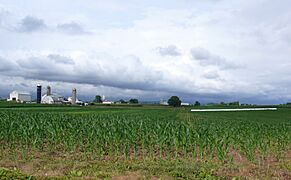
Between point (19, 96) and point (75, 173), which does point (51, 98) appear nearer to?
point (19, 96)

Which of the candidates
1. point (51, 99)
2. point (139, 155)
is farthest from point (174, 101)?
point (139, 155)

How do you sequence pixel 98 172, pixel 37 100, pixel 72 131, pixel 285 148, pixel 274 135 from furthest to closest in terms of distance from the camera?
pixel 37 100, pixel 274 135, pixel 285 148, pixel 72 131, pixel 98 172

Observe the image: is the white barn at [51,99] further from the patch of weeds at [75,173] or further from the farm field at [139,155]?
the patch of weeds at [75,173]

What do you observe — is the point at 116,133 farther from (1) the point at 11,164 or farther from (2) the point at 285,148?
(2) the point at 285,148

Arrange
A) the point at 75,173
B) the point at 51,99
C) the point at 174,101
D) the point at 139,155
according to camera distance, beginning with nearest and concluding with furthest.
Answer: the point at 75,173 < the point at 139,155 < the point at 174,101 < the point at 51,99

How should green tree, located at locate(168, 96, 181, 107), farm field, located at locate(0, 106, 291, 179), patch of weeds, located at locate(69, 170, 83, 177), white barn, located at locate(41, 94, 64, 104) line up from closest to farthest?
patch of weeds, located at locate(69, 170, 83, 177) → farm field, located at locate(0, 106, 291, 179) → green tree, located at locate(168, 96, 181, 107) → white barn, located at locate(41, 94, 64, 104)

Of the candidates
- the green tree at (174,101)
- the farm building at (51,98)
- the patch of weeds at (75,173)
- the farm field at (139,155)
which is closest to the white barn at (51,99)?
the farm building at (51,98)

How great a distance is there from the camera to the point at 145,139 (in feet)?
50.4

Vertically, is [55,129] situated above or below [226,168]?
above

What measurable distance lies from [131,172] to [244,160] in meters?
5.05

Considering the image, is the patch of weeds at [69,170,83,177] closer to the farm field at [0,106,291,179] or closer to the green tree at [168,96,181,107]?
the farm field at [0,106,291,179]

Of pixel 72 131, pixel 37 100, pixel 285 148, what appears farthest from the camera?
pixel 37 100

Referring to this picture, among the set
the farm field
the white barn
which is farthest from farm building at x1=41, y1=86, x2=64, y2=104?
the farm field

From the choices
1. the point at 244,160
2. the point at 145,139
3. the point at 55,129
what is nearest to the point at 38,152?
the point at 55,129
